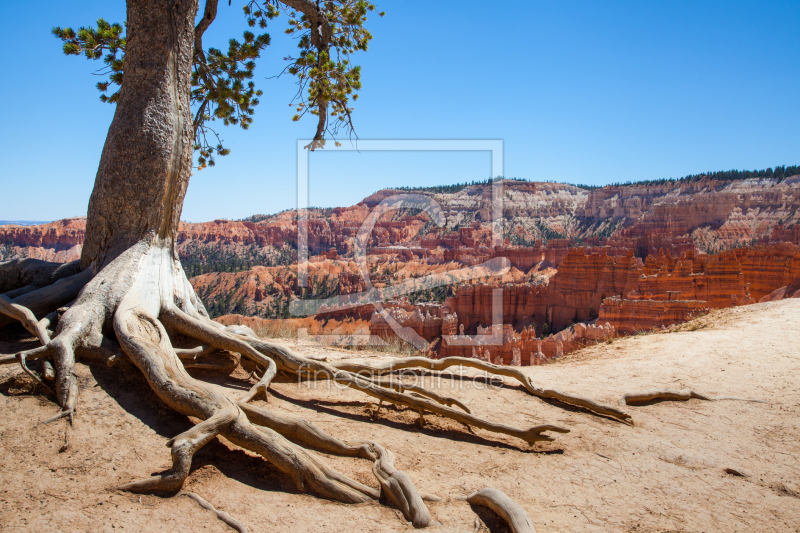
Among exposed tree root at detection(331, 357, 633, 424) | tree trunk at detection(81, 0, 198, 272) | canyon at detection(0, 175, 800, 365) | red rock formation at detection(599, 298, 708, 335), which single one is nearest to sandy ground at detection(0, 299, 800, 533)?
exposed tree root at detection(331, 357, 633, 424)

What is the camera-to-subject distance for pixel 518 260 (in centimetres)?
6731

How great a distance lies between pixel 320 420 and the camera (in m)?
4.14

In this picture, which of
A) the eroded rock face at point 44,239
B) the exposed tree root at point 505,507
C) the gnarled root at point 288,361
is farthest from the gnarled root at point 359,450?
the eroded rock face at point 44,239

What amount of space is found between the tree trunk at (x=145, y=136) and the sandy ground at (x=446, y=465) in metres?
1.76

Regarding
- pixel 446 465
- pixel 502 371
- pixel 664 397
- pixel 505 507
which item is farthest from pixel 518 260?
pixel 505 507

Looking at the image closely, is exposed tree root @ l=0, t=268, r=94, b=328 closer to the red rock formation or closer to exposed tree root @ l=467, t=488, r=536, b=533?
exposed tree root @ l=467, t=488, r=536, b=533

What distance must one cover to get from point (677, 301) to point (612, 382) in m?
21.8

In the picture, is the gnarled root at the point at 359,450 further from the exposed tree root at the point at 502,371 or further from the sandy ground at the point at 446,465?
the exposed tree root at the point at 502,371

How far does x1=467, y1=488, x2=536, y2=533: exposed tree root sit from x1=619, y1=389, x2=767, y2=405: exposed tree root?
2.87m

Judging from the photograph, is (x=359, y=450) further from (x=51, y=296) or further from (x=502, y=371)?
(x=51, y=296)

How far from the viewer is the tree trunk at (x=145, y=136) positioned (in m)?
4.95

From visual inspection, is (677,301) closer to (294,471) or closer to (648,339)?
(648,339)

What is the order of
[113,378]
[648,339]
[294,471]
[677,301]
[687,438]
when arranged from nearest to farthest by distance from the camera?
[294,471]
[113,378]
[687,438]
[648,339]
[677,301]

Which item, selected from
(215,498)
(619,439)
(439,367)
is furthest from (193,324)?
(619,439)
